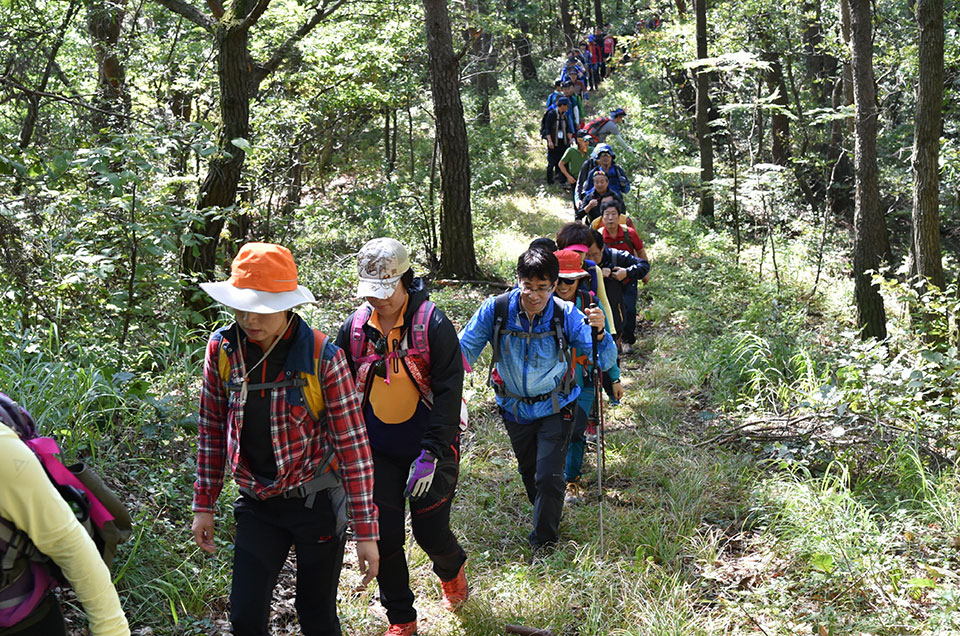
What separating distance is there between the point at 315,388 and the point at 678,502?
3386 mm

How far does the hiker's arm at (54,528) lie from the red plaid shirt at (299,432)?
959mm

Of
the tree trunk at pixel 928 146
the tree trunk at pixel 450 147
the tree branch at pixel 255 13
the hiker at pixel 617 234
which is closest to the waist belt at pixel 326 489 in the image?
the tree branch at pixel 255 13

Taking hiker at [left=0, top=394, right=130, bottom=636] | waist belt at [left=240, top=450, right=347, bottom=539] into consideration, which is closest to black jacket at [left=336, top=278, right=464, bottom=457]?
waist belt at [left=240, top=450, right=347, bottom=539]

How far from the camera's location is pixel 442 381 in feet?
12.6

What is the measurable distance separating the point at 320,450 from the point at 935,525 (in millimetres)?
3956

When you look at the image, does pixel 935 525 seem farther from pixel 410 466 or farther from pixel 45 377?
pixel 45 377

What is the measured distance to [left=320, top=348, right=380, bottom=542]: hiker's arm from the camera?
3.22 meters

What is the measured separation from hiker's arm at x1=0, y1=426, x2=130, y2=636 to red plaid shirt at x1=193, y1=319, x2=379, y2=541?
959 millimetres

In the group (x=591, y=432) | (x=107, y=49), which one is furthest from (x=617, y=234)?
(x=107, y=49)

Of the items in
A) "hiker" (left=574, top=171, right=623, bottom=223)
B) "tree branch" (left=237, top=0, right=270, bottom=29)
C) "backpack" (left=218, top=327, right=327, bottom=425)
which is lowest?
"backpack" (left=218, top=327, right=327, bottom=425)

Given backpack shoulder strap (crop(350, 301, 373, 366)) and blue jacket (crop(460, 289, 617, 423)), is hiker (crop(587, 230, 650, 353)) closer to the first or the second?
blue jacket (crop(460, 289, 617, 423))

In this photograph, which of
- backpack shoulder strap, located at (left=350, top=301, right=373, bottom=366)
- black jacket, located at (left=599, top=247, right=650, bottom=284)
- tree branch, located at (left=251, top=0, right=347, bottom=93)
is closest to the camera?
backpack shoulder strap, located at (left=350, top=301, right=373, bottom=366)

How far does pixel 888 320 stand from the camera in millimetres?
10414

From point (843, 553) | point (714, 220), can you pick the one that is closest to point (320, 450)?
point (843, 553)
